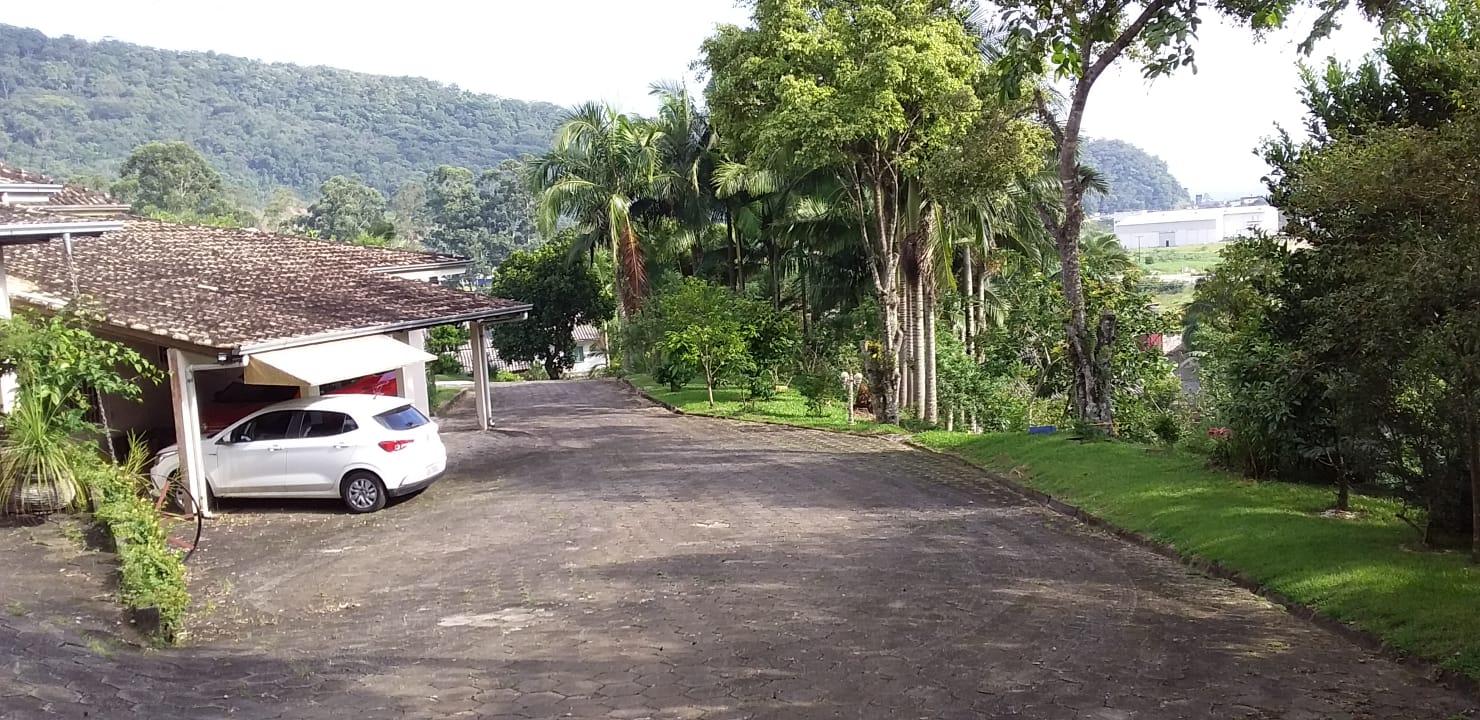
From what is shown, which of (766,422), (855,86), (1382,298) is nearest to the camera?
(1382,298)

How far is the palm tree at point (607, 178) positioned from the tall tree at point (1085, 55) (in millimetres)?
18336

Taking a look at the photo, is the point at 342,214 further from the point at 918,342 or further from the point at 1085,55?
the point at 1085,55

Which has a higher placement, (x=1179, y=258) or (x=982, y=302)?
(x=1179, y=258)

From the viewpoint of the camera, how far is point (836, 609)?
30.3ft

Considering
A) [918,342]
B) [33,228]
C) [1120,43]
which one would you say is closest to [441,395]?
[918,342]

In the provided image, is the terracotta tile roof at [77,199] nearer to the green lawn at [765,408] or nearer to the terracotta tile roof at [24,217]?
the terracotta tile roof at [24,217]

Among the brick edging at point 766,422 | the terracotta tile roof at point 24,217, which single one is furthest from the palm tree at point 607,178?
the terracotta tile roof at point 24,217

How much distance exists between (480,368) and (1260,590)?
17.7 m

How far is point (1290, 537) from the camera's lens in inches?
420

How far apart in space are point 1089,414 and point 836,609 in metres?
10.3

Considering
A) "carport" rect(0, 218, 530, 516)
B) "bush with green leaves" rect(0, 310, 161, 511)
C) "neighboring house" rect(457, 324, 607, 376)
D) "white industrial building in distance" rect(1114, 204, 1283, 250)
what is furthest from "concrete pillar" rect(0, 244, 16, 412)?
"white industrial building in distance" rect(1114, 204, 1283, 250)

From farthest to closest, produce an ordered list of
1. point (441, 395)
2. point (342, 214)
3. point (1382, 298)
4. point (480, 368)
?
point (342, 214) → point (441, 395) → point (480, 368) → point (1382, 298)

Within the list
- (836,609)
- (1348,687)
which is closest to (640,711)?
(836,609)

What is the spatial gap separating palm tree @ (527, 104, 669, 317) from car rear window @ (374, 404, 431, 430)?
2214 centimetres
